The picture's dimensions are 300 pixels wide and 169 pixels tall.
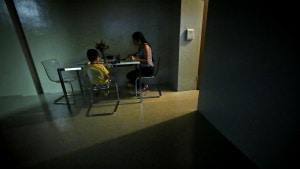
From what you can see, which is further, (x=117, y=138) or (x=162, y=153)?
(x=117, y=138)

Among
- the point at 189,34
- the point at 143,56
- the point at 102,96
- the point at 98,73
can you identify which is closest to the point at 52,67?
the point at 102,96

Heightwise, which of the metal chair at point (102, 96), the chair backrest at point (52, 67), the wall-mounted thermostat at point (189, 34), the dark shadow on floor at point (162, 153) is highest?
the wall-mounted thermostat at point (189, 34)

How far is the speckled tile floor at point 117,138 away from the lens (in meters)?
1.59

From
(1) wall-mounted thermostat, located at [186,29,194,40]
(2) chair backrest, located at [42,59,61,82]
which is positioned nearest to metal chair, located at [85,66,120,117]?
(2) chair backrest, located at [42,59,61,82]

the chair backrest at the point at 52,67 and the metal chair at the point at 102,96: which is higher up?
the chair backrest at the point at 52,67

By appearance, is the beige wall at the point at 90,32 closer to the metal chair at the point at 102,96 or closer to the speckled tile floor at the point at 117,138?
the speckled tile floor at the point at 117,138

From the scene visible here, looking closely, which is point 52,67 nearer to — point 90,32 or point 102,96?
point 90,32

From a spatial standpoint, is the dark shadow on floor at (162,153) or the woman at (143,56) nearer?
the dark shadow on floor at (162,153)

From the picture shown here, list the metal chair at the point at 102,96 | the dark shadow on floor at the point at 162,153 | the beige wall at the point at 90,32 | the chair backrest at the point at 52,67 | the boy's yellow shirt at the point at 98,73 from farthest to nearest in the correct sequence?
the chair backrest at the point at 52,67, the beige wall at the point at 90,32, the metal chair at the point at 102,96, the boy's yellow shirt at the point at 98,73, the dark shadow on floor at the point at 162,153

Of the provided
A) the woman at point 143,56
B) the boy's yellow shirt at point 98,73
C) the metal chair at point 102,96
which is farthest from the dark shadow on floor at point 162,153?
the woman at point 143,56

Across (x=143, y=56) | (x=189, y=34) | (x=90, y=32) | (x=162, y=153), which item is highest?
(x=90, y=32)

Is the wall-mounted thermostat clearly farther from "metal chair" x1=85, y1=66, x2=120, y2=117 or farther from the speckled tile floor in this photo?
"metal chair" x1=85, y1=66, x2=120, y2=117

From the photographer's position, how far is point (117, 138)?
1.94m

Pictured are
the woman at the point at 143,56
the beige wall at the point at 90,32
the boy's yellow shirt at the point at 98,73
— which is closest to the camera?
the boy's yellow shirt at the point at 98,73
